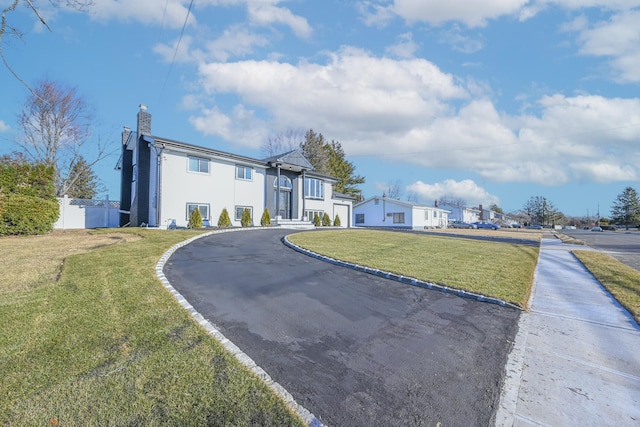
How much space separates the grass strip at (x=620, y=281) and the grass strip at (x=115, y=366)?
659cm

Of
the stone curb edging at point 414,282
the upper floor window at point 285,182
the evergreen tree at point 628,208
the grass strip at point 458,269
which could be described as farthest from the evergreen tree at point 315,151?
the evergreen tree at point 628,208

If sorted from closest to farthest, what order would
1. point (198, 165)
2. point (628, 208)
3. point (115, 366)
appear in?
point (115, 366)
point (198, 165)
point (628, 208)

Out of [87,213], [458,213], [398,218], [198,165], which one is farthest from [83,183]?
[458,213]

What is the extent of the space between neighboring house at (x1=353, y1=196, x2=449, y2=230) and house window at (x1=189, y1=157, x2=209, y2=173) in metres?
27.4

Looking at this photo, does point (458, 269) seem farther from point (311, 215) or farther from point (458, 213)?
point (458, 213)

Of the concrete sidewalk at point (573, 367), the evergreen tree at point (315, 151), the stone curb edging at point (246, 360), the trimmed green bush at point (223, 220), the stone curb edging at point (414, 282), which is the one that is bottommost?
the concrete sidewalk at point (573, 367)

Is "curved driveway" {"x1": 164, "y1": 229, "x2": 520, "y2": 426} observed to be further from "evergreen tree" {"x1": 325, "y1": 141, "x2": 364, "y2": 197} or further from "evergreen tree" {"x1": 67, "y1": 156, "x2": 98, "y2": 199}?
"evergreen tree" {"x1": 325, "y1": 141, "x2": 364, "y2": 197}

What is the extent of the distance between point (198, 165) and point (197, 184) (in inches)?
49.3

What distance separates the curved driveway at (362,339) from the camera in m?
2.77

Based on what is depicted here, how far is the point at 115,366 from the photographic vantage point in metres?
3.09

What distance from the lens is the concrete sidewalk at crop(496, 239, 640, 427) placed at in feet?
8.82

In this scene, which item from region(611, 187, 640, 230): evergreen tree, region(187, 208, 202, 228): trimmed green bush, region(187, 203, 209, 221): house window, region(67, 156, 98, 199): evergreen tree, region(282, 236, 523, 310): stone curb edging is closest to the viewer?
region(282, 236, 523, 310): stone curb edging

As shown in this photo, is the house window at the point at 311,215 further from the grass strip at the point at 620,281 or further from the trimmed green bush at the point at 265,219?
the grass strip at the point at 620,281

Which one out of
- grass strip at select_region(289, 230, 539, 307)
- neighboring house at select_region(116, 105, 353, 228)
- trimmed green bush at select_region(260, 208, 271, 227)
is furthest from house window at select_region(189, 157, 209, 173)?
grass strip at select_region(289, 230, 539, 307)
